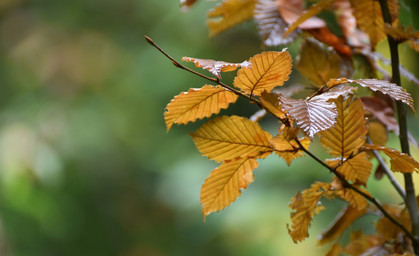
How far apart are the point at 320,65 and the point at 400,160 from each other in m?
0.19

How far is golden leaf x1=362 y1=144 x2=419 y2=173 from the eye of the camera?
1.20 feet

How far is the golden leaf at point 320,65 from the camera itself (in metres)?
0.54

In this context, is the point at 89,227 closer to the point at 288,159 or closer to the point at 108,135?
the point at 108,135

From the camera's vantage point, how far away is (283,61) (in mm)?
357

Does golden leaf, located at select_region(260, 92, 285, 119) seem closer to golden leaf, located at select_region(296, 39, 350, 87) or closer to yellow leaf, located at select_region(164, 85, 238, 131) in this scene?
yellow leaf, located at select_region(164, 85, 238, 131)

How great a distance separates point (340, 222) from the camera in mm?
510

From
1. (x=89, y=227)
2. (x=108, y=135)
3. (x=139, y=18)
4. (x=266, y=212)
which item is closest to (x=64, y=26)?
(x=139, y=18)

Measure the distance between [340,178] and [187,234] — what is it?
2.33 meters

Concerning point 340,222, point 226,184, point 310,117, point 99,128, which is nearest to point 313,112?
point 310,117

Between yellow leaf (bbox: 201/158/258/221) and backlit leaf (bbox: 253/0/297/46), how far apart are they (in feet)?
0.60

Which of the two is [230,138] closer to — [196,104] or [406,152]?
[196,104]

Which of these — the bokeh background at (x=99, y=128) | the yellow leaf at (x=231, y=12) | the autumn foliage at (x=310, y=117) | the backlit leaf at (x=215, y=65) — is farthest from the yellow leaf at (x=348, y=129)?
the bokeh background at (x=99, y=128)

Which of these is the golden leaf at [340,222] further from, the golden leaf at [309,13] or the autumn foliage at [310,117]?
the golden leaf at [309,13]

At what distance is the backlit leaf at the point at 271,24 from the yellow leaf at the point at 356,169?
0.57ft
